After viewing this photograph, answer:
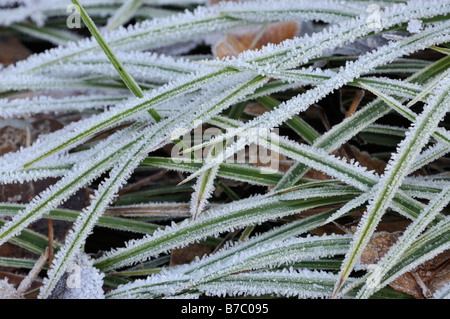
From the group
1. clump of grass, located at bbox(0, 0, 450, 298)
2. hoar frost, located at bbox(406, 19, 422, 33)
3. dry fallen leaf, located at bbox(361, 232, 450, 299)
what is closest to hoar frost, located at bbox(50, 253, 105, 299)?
clump of grass, located at bbox(0, 0, 450, 298)

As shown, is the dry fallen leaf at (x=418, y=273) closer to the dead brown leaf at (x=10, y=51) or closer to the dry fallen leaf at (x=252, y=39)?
the dry fallen leaf at (x=252, y=39)

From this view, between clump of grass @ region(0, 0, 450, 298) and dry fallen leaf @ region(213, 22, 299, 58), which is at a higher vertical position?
dry fallen leaf @ region(213, 22, 299, 58)

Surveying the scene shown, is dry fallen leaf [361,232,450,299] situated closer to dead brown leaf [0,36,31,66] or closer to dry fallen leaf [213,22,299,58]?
dry fallen leaf [213,22,299,58]

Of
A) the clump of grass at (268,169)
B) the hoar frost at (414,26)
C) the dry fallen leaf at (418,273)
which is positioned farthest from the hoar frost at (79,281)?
the hoar frost at (414,26)

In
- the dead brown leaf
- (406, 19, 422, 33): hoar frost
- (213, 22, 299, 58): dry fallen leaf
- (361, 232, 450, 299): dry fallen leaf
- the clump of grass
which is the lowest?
(361, 232, 450, 299): dry fallen leaf

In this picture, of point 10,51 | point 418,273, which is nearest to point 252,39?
point 418,273

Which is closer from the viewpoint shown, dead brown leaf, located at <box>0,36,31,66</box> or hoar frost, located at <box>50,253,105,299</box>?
hoar frost, located at <box>50,253,105,299</box>

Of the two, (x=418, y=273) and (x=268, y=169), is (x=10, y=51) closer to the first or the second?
(x=268, y=169)

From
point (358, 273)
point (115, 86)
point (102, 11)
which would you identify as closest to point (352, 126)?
point (358, 273)

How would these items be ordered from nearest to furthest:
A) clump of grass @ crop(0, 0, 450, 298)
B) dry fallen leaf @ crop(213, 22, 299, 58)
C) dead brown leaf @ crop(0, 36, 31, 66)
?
1. clump of grass @ crop(0, 0, 450, 298)
2. dry fallen leaf @ crop(213, 22, 299, 58)
3. dead brown leaf @ crop(0, 36, 31, 66)

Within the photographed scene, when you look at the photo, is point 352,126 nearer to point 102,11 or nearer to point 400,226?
point 400,226

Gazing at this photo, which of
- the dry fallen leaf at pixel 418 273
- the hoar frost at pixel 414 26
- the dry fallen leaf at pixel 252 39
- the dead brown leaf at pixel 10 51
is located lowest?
the dry fallen leaf at pixel 418 273
